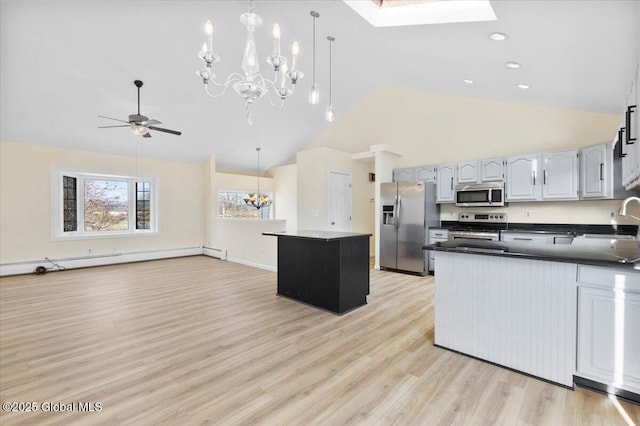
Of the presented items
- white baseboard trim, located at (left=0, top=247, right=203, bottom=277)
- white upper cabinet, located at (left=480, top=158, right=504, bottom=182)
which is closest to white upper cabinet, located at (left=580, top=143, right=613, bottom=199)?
white upper cabinet, located at (left=480, top=158, right=504, bottom=182)

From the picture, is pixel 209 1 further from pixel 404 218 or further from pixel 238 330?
pixel 404 218

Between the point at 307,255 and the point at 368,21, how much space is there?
275 centimetres

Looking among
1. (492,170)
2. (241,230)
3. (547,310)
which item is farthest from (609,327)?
(241,230)

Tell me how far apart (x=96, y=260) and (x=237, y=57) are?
5.32 meters

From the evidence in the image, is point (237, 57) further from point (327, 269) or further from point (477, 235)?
point (477, 235)

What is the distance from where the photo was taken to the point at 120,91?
16.6 ft

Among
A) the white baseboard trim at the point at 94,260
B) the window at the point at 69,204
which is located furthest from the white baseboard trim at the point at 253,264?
the window at the point at 69,204

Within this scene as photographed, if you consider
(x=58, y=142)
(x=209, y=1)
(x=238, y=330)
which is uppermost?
(x=209, y=1)

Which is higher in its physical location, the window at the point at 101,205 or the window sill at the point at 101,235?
the window at the point at 101,205

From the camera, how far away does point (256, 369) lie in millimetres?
2346

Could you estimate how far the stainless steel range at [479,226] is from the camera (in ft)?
16.5

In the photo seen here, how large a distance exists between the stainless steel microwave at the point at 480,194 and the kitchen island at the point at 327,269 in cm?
251

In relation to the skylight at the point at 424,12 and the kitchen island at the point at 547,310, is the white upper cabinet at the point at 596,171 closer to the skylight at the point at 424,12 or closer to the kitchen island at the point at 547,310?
the kitchen island at the point at 547,310

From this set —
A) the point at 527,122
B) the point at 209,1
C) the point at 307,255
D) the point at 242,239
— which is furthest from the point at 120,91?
the point at 527,122
